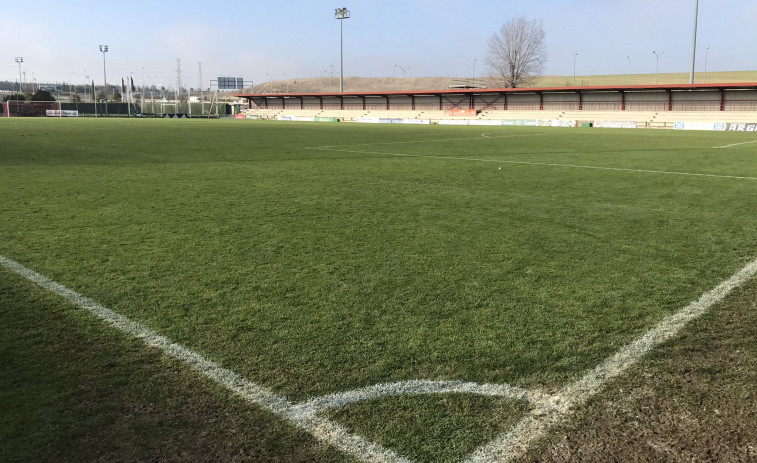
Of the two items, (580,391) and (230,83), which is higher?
(230,83)

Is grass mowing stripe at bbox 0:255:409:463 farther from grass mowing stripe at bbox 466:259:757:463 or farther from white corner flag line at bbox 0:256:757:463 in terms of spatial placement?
grass mowing stripe at bbox 466:259:757:463

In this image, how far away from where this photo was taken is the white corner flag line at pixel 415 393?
243cm

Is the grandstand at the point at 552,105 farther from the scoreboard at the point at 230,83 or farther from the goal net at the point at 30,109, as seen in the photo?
the scoreboard at the point at 230,83

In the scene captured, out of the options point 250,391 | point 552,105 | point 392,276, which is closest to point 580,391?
point 250,391

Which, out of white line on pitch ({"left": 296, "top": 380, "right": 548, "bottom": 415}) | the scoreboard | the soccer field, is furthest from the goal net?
the scoreboard

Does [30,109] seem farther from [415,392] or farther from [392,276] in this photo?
[415,392]

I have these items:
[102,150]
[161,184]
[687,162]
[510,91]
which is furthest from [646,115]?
[161,184]

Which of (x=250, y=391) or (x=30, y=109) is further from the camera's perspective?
(x=30, y=109)

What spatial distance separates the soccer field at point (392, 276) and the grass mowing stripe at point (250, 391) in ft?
0.04

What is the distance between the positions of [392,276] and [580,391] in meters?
2.21

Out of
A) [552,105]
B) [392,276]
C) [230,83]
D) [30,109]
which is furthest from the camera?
[230,83]

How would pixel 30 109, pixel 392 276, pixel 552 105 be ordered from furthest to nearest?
pixel 30 109 < pixel 552 105 < pixel 392 276

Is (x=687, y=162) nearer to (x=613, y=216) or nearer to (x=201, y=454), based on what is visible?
(x=613, y=216)

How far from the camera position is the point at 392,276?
4895 millimetres
